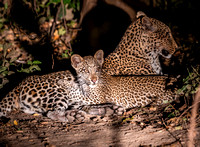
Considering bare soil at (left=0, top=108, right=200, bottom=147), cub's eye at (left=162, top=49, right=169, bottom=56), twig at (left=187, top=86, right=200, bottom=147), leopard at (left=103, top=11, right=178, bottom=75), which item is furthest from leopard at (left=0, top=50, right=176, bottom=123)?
cub's eye at (left=162, top=49, right=169, bottom=56)

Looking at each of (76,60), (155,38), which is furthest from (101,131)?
(155,38)

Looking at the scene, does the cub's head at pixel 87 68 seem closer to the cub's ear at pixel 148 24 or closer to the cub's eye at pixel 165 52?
the cub's ear at pixel 148 24

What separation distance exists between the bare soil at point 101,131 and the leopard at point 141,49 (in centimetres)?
159

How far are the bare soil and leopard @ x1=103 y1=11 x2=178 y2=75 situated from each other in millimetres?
1588

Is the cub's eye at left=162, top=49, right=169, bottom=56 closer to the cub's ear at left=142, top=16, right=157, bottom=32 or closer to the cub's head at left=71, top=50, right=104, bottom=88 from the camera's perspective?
the cub's ear at left=142, top=16, right=157, bottom=32

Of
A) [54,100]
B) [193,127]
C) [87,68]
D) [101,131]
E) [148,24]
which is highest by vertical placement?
[148,24]

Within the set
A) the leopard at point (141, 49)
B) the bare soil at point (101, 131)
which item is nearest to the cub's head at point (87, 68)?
the bare soil at point (101, 131)

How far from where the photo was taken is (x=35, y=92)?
6469 mm

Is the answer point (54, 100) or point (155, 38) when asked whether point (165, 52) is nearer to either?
point (155, 38)

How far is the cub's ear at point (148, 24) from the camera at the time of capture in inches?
285

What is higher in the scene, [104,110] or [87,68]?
[87,68]

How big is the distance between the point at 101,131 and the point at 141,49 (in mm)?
3244

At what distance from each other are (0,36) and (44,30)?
1.93 m

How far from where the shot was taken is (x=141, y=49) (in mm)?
7578
